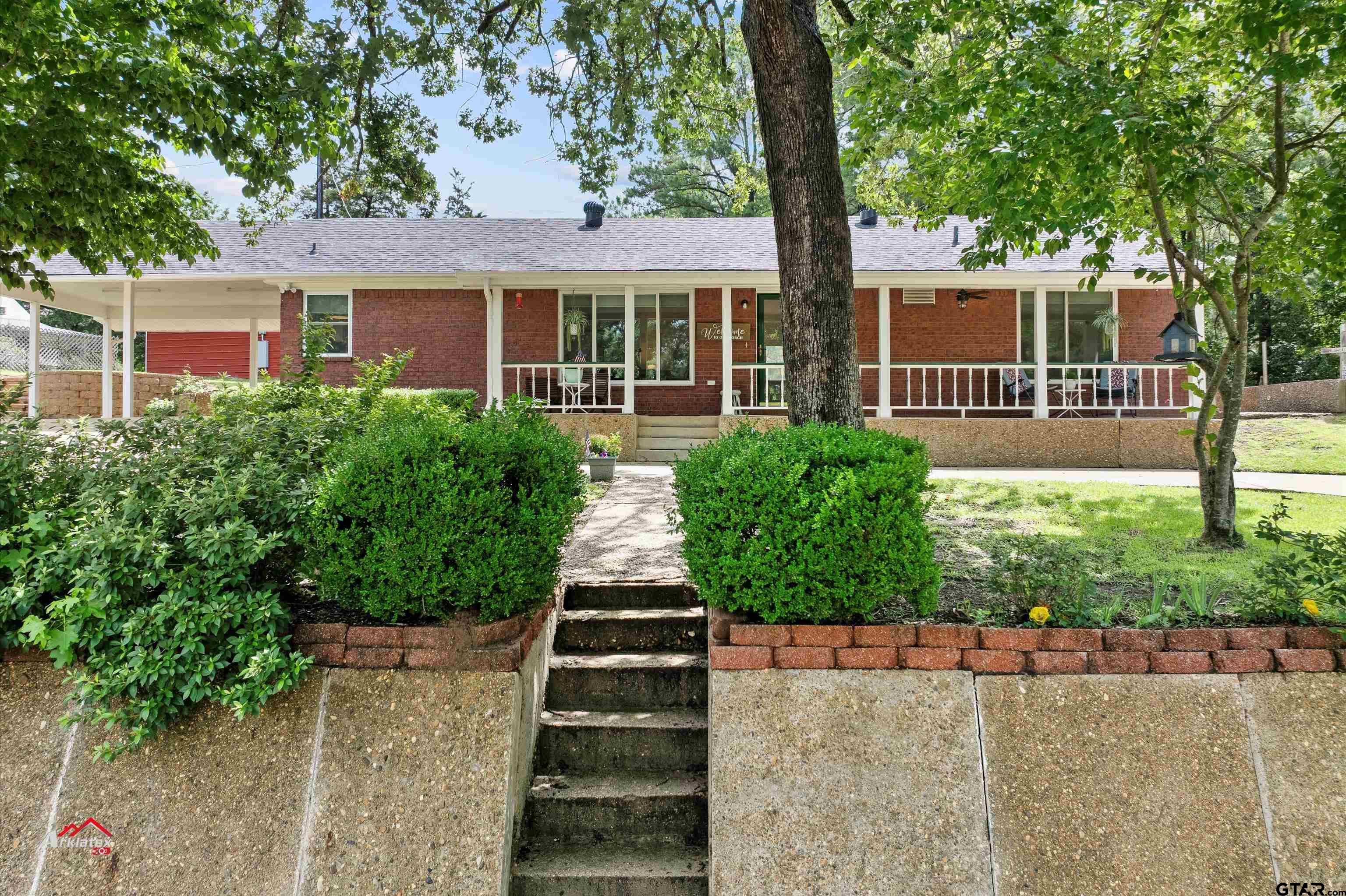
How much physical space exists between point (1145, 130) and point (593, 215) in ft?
43.5

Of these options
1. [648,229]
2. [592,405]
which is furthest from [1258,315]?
[592,405]

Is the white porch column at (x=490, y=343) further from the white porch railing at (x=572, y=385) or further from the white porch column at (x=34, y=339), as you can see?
the white porch column at (x=34, y=339)

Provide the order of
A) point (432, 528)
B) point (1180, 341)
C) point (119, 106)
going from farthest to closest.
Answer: point (1180, 341) < point (119, 106) < point (432, 528)

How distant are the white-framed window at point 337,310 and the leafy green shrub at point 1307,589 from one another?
1465 centimetres

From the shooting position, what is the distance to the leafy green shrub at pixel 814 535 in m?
2.81

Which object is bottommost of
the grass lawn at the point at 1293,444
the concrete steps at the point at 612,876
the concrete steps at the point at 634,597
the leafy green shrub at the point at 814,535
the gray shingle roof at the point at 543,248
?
the concrete steps at the point at 612,876

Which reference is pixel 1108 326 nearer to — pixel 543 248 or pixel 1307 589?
pixel 543 248

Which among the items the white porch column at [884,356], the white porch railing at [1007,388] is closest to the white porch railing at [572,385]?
the white porch railing at [1007,388]

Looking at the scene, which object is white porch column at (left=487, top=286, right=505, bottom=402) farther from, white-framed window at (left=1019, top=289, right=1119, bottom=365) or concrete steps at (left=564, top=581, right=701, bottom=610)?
white-framed window at (left=1019, top=289, right=1119, bottom=365)

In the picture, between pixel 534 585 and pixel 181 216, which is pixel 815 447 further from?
pixel 181 216

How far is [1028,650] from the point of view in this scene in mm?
2957

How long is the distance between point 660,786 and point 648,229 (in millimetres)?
14162

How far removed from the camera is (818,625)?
116 inches

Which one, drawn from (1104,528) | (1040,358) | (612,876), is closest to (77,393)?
(612,876)
